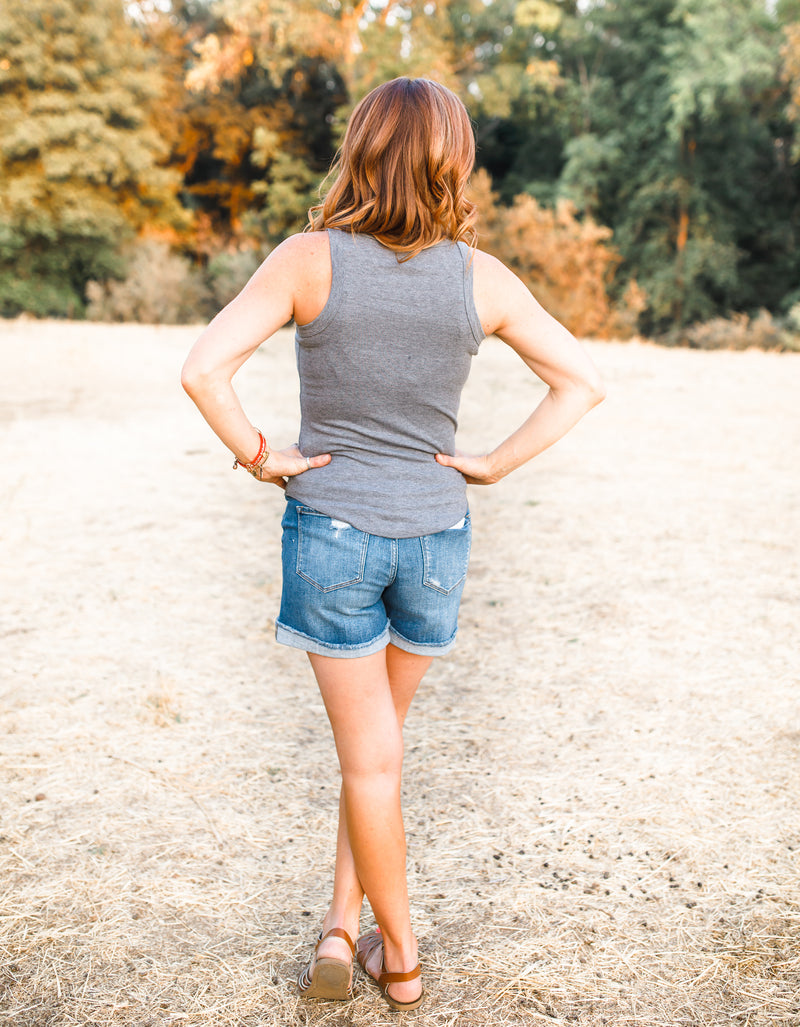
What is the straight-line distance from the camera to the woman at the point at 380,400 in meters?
1.56

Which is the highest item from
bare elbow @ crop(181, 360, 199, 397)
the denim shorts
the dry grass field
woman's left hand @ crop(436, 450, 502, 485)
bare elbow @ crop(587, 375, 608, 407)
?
bare elbow @ crop(181, 360, 199, 397)

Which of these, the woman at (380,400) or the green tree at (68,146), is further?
the green tree at (68,146)

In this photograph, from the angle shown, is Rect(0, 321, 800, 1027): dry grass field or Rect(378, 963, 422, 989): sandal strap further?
Rect(0, 321, 800, 1027): dry grass field

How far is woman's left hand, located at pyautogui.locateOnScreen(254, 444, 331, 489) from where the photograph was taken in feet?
5.53

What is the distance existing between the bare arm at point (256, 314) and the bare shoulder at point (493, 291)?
299mm

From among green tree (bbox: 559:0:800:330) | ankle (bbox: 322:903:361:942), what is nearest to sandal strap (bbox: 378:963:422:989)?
ankle (bbox: 322:903:361:942)

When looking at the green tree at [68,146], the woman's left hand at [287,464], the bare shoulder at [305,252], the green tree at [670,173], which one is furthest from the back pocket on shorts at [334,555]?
the green tree at [670,173]

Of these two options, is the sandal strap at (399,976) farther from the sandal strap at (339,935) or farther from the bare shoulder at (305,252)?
the bare shoulder at (305,252)

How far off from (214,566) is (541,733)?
242 centimetres

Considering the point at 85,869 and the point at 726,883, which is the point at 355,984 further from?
the point at 726,883

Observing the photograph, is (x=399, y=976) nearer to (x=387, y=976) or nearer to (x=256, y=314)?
(x=387, y=976)

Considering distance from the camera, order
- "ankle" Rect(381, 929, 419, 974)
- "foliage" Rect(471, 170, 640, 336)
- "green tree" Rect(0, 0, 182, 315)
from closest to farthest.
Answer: "ankle" Rect(381, 929, 419, 974)
"foliage" Rect(471, 170, 640, 336)
"green tree" Rect(0, 0, 182, 315)

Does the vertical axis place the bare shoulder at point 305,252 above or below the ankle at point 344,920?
above

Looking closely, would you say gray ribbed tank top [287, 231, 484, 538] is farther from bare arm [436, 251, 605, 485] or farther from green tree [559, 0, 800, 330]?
green tree [559, 0, 800, 330]
